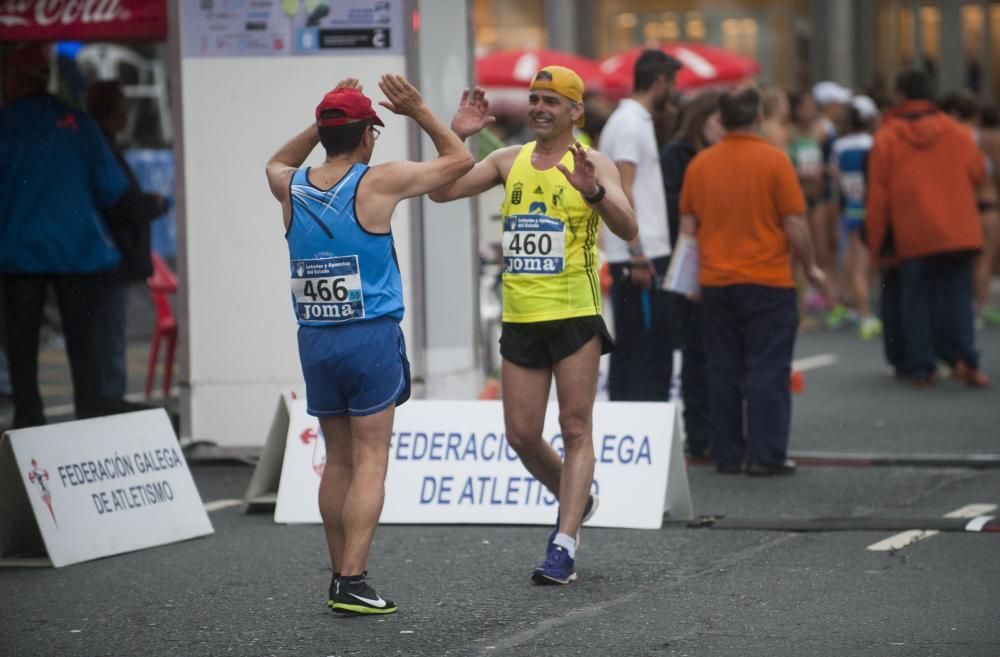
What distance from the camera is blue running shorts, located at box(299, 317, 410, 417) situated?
6.43m

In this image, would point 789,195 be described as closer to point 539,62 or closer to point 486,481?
point 486,481

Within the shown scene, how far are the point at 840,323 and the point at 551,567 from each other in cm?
1165

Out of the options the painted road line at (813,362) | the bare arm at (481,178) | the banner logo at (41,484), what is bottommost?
the painted road line at (813,362)

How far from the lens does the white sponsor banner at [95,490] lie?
768cm

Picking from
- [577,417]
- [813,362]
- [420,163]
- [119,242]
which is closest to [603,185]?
[420,163]

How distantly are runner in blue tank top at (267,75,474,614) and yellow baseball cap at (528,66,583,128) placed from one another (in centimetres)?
65

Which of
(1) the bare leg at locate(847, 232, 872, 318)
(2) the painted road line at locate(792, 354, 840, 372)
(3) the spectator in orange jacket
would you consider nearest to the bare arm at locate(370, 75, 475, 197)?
(3) the spectator in orange jacket

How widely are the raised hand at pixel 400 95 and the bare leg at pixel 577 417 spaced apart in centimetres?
126

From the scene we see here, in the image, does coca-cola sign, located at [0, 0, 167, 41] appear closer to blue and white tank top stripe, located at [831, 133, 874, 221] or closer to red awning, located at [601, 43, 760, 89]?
blue and white tank top stripe, located at [831, 133, 874, 221]

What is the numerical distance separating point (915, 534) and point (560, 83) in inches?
102

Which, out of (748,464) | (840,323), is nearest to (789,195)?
(748,464)

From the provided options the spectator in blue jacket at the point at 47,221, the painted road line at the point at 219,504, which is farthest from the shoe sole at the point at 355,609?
the spectator in blue jacket at the point at 47,221

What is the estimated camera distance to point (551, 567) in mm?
6906

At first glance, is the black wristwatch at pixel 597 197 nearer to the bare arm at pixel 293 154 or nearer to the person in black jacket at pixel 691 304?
the bare arm at pixel 293 154
